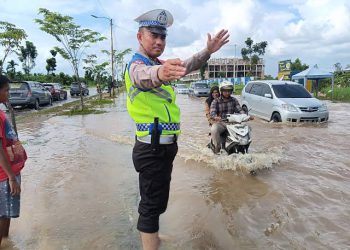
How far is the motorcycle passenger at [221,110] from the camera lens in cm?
723

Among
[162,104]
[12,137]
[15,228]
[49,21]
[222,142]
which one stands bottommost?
[15,228]

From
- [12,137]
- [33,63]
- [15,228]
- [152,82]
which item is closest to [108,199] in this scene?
[15,228]

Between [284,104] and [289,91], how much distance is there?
1070 mm

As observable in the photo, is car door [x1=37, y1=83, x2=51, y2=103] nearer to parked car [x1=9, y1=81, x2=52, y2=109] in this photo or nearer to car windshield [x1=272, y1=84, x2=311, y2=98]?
parked car [x1=9, y1=81, x2=52, y2=109]

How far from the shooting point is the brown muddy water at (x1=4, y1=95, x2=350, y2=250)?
4.00 metres

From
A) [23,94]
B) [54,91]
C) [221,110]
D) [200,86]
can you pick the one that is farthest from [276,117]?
[200,86]

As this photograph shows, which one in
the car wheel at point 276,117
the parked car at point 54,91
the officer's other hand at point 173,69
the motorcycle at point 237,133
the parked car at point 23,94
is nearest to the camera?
the officer's other hand at point 173,69

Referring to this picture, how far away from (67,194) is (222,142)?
3073mm

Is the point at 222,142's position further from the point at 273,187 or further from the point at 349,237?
the point at 349,237

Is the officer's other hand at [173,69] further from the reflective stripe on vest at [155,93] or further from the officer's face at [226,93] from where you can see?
the officer's face at [226,93]

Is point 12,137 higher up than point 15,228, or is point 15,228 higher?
point 12,137

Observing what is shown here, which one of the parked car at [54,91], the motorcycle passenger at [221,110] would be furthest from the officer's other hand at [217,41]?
the parked car at [54,91]

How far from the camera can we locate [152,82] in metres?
2.27

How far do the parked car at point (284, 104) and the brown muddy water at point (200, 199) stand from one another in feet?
10.0
